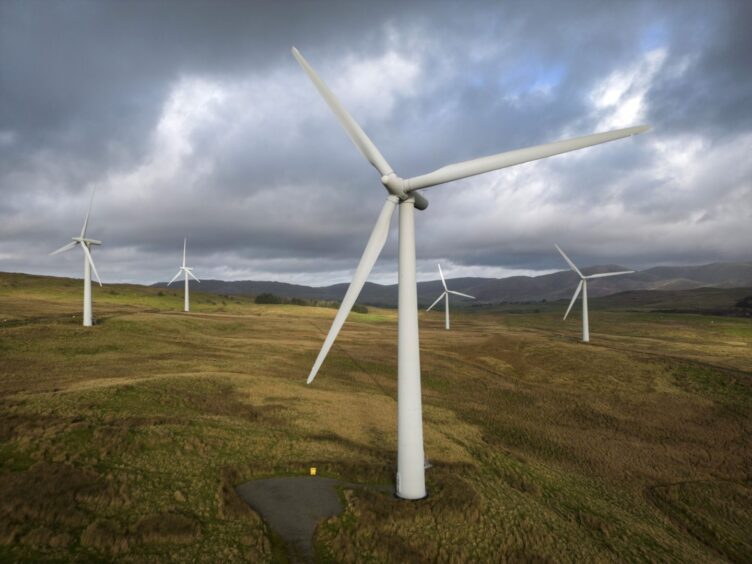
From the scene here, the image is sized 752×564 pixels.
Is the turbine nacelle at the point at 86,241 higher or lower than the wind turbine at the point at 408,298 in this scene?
higher

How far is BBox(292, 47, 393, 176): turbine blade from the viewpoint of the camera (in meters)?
19.5

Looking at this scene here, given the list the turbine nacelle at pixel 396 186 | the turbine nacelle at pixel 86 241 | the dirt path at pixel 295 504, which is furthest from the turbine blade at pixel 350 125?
the turbine nacelle at pixel 86 241

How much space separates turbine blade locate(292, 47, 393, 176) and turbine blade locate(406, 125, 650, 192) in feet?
6.63

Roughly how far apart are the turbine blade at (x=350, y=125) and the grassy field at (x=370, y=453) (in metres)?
14.7

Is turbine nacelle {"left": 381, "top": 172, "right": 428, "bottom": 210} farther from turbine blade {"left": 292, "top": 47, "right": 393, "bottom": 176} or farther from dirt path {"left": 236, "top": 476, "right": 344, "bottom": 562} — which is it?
dirt path {"left": 236, "top": 476, "right": 344, "bottom": 562}

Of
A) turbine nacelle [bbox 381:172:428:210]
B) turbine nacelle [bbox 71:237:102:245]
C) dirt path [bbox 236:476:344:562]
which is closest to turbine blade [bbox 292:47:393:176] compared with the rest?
turbine nacelle [bbox 381:172:428:210]

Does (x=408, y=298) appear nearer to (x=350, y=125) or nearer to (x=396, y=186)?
(x=396, y=186)

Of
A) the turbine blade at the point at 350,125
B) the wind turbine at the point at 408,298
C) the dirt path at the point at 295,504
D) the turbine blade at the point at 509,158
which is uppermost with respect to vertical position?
the turbine blade at the point at 350,125

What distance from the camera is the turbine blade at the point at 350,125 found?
19.5 m

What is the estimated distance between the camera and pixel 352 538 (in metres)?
15.9

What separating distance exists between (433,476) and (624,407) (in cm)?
2409

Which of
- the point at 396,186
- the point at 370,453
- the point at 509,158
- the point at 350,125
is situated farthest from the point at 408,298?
the point at 370,453

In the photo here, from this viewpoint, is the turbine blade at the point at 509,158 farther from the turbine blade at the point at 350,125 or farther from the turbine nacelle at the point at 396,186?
the turbine blade at the point at 350,125

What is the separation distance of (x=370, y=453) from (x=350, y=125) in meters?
17.3
